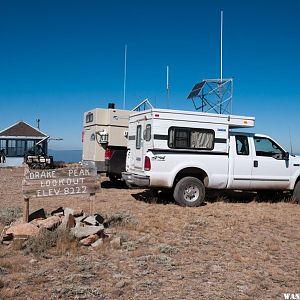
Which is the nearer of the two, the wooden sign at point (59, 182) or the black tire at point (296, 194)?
the wooden sign at point (59, 182)

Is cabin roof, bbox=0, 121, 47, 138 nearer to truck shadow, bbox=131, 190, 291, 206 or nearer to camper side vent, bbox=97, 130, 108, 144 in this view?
camper side vent, bbox=97, 130, 108, 144

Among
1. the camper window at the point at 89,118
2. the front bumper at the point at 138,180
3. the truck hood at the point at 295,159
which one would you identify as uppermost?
the camper window at the point at 89,118

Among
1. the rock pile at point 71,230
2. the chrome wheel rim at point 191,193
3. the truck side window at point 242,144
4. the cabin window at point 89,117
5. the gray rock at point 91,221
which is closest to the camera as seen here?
the rock pile at point 71,230

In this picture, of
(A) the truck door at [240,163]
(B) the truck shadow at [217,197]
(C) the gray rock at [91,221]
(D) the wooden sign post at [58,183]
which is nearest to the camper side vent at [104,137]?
(B) the truck shadow at [217,197]

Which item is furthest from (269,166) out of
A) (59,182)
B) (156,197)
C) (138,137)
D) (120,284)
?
(120,284)

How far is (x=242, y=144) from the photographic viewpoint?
10.9m

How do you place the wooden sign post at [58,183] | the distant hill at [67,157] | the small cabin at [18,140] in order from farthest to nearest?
the distant hill at [67,157], the small cabin at [18,140], the wooden sign post at [58,183]

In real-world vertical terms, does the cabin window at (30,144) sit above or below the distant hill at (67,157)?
above

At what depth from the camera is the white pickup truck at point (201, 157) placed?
32.8 ft

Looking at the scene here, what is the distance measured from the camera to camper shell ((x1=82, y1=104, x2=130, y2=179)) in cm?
1327

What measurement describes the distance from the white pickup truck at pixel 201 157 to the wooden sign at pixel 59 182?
2522 millimetres

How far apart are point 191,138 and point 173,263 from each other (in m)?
5.27

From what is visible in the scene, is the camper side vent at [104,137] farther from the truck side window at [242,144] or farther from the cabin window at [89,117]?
the truck side window at [242,144]

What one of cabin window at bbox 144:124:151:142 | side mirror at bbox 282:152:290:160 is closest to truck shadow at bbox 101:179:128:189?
cabin window at bbox 144:124:151:142
